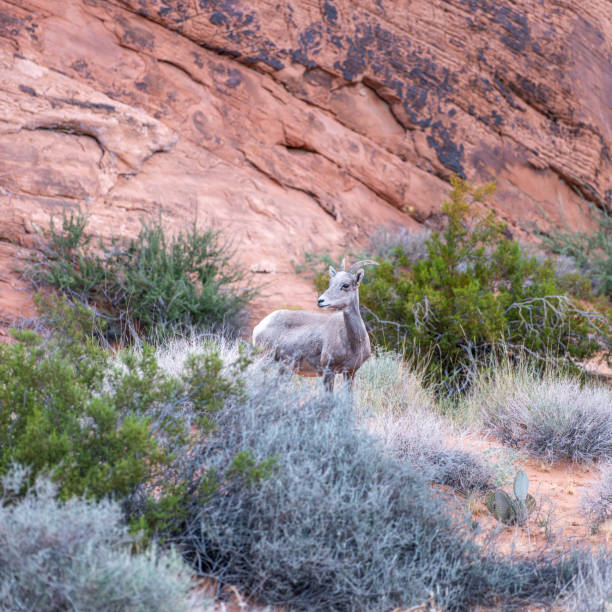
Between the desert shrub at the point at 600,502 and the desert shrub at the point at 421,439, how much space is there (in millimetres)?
710

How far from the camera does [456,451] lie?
4.93 m

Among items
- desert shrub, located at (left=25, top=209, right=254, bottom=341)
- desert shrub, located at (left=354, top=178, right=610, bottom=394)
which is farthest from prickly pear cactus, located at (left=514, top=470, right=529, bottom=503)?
desert shrub, located at (left=25, top=209, right=254, bottom=341)

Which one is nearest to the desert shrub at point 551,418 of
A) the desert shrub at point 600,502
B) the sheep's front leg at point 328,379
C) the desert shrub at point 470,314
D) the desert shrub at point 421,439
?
the desert shrub at point 421,439

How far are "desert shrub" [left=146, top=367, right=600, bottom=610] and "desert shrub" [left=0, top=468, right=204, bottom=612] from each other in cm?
46

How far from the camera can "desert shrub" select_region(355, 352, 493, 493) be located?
4.65m

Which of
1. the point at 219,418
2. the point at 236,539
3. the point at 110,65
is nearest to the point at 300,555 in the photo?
the point at 236,539

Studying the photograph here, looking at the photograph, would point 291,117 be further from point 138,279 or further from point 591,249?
point 591,249

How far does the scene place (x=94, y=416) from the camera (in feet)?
10.1

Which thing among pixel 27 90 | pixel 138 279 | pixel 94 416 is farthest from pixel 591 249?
pixel 94 416

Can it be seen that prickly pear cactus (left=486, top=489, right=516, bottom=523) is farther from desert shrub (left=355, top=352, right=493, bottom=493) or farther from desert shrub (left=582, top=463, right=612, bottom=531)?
desert shrub (left=582, top=463, right=612, bottom=531)

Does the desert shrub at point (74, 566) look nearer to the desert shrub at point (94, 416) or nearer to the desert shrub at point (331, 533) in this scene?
the desert shrub at point (94, 416)

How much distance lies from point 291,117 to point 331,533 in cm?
1014

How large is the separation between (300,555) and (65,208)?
7523 mm

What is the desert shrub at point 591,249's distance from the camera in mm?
12961
